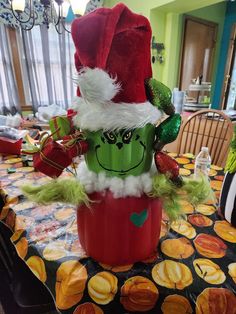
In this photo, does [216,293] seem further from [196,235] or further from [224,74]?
[224,74]

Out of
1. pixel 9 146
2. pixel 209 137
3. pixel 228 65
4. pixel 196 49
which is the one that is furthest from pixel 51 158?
pixel 228 65

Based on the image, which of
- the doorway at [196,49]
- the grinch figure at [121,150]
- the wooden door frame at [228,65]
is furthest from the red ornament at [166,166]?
the wooden door frame at [228,65]

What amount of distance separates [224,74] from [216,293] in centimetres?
387

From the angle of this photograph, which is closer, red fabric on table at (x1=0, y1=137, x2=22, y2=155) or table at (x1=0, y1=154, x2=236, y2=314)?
table at (x1=0, y1=154, x2=236, y2=314)

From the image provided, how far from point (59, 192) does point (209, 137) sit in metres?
1.21

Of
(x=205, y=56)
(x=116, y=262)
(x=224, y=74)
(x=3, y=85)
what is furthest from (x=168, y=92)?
(x=224, y=74)

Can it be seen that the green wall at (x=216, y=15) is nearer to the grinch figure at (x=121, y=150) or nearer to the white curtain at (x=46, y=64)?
the white curtain at (x=46, y=64)

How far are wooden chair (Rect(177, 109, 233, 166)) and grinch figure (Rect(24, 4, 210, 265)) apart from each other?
977 millimetres

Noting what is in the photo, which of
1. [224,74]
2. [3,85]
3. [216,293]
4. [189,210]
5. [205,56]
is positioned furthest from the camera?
[224,74]

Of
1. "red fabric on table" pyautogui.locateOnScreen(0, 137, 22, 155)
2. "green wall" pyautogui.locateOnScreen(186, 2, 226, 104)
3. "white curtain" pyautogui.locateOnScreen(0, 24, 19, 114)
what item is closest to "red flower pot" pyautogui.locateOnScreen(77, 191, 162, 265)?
"red fabric on table" pyautogui.locateOnScreen(0, 137, 22, 155)

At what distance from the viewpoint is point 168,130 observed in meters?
0.46

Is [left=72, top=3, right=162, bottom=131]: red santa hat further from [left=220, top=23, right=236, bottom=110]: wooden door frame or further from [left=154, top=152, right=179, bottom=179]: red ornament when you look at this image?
[left=220, top=23, right=236, bottom=110]: wooden door frame

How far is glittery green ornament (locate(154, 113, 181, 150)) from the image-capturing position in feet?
1.50

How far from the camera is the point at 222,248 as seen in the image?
557 millimetres
